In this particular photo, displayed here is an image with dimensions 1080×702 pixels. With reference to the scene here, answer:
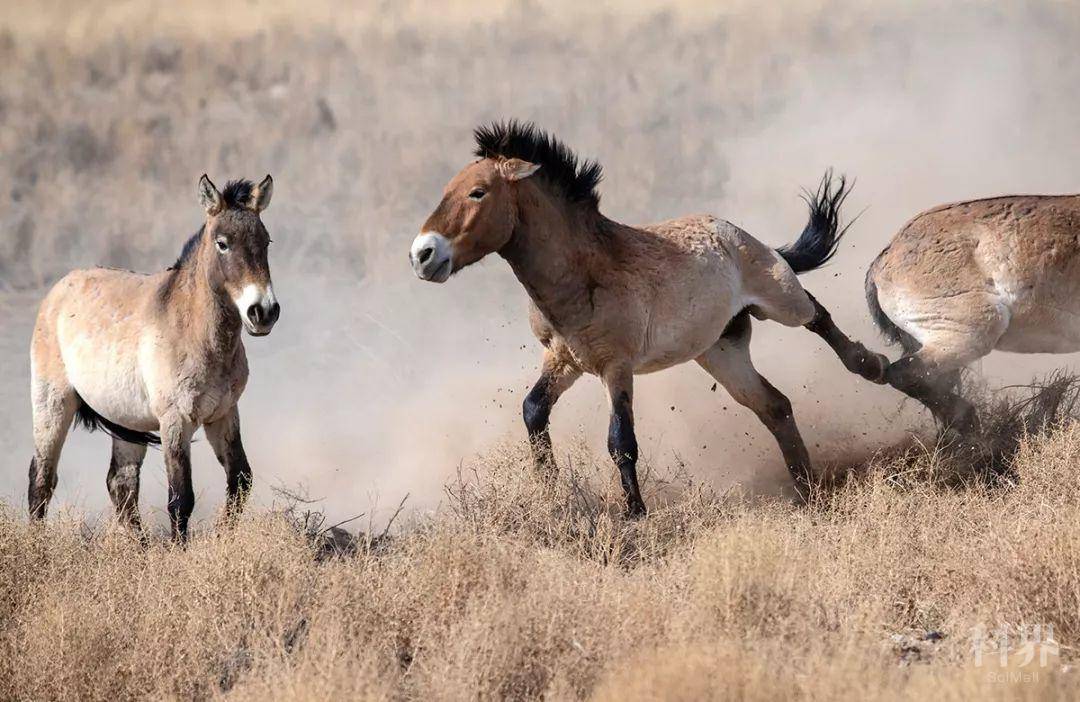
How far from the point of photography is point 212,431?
24.2ft

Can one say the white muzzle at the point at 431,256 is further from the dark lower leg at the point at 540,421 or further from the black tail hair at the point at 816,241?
the black tail hair at the point at 816,241

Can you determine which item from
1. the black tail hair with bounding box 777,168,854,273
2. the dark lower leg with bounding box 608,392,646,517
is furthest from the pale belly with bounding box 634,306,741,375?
the black tail hair with bounding box 777,168,854,273

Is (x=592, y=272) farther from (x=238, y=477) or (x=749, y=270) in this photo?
(x=238, y=477)

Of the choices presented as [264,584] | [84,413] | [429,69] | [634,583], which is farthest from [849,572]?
[429,69]

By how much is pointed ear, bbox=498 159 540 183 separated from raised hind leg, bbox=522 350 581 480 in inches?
44.0

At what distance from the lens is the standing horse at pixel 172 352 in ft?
23.1

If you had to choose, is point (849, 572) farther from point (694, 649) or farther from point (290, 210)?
point (290, 210)

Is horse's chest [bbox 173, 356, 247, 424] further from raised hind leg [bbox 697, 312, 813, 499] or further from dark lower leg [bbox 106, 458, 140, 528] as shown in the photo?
raised hind leg [bbox 697, 312, 813, 499]

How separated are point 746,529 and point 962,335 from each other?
279 centimetres

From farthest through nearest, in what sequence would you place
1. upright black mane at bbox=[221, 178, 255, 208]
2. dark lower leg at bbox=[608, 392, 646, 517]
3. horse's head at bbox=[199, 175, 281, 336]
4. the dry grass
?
dark lower leg at bbox=[608, 392, 646, 517], upright black mane at bbox=[221, 178, 255, 208], horse's head at bbox=[199, 175, 281, 336], the dry grass

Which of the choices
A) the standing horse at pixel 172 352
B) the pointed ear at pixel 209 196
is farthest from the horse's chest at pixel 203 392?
the pointed ear at pixel 209 196

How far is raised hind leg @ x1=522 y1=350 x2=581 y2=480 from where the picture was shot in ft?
25.0

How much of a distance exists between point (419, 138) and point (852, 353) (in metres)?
9.81

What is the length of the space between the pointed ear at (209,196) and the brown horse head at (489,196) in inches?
43.5
